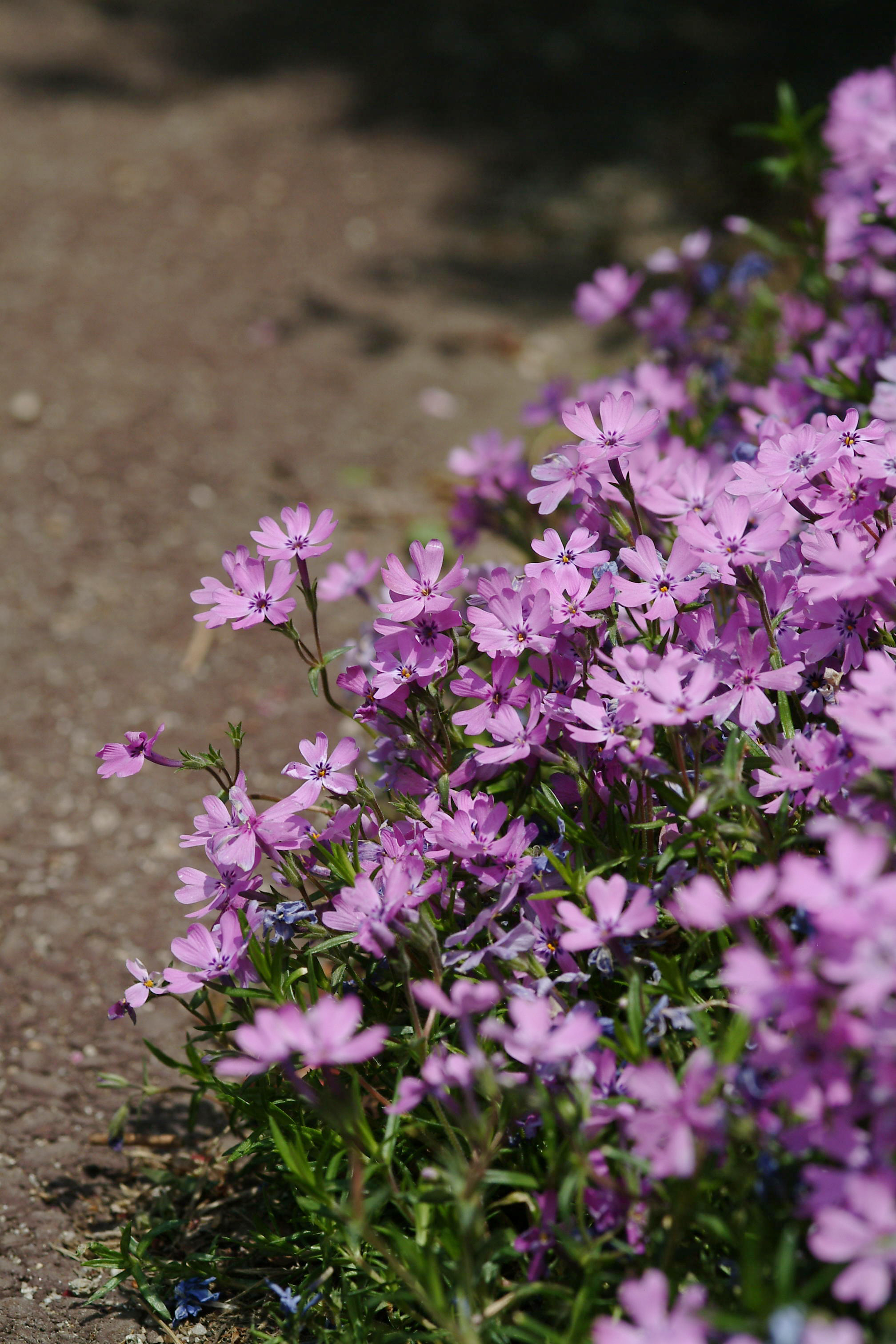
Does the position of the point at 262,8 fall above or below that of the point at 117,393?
above

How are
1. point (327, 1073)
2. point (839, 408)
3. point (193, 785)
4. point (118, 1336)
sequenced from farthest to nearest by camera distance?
1. point (193, 785)
2. point (839, 408)
3. point (118, 1336)
4. point (327, 1073)

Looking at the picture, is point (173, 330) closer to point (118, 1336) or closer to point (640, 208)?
point (640, 208)

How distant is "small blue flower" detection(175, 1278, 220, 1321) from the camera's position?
5.88 ft

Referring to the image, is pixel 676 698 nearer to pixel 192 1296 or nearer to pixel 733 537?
pixel 733 537

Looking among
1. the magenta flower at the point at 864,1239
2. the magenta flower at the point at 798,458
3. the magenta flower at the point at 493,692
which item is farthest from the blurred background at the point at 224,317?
the magenta flower at the point at 798,458

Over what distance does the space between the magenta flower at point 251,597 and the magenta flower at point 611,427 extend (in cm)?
54

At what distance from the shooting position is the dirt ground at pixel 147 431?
2.42 meters

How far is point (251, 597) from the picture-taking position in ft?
5.95

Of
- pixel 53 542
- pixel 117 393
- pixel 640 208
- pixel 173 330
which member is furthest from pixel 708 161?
pixel 53 542

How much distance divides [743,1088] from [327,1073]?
54 centimetres

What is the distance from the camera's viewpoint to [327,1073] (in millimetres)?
1446

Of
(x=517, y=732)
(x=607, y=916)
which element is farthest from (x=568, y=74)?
(x=607, y=916)

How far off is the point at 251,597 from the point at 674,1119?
1043 millimetres

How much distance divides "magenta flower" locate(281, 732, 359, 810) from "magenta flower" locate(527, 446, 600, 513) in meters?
0.53
